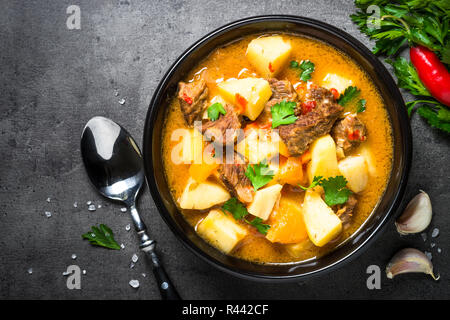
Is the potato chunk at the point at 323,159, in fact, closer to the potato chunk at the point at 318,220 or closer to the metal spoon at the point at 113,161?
the potato chunk at the point at 318,220

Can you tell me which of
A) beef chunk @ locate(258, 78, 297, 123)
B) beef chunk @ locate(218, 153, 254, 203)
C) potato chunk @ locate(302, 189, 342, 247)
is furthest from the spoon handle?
beef chunk @ locate(258, 78, 297, 123)

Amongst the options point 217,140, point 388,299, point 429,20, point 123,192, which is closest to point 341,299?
point 388,299

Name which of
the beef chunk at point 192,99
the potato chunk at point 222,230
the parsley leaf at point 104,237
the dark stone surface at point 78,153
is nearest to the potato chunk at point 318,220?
the potato chunk at point 222,230

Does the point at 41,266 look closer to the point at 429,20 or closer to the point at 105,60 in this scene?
the point at 105,60

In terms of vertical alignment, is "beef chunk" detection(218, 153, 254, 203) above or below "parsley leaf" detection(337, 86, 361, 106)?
below

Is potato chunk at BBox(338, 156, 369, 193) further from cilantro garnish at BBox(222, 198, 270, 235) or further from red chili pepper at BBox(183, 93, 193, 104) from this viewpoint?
red chili pepper at BBox(183, 93, 193, 104)

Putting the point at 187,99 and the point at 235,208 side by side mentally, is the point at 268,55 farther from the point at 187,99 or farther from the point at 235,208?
the point at 235,208

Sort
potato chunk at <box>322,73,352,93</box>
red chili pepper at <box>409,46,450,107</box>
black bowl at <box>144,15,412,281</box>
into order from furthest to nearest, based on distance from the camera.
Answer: red chili pepper at <box>409,46,450,107</box>, potato chunk at <box>322,73,352,93</box>, black bowl at <box>144,15,412,281</box>
